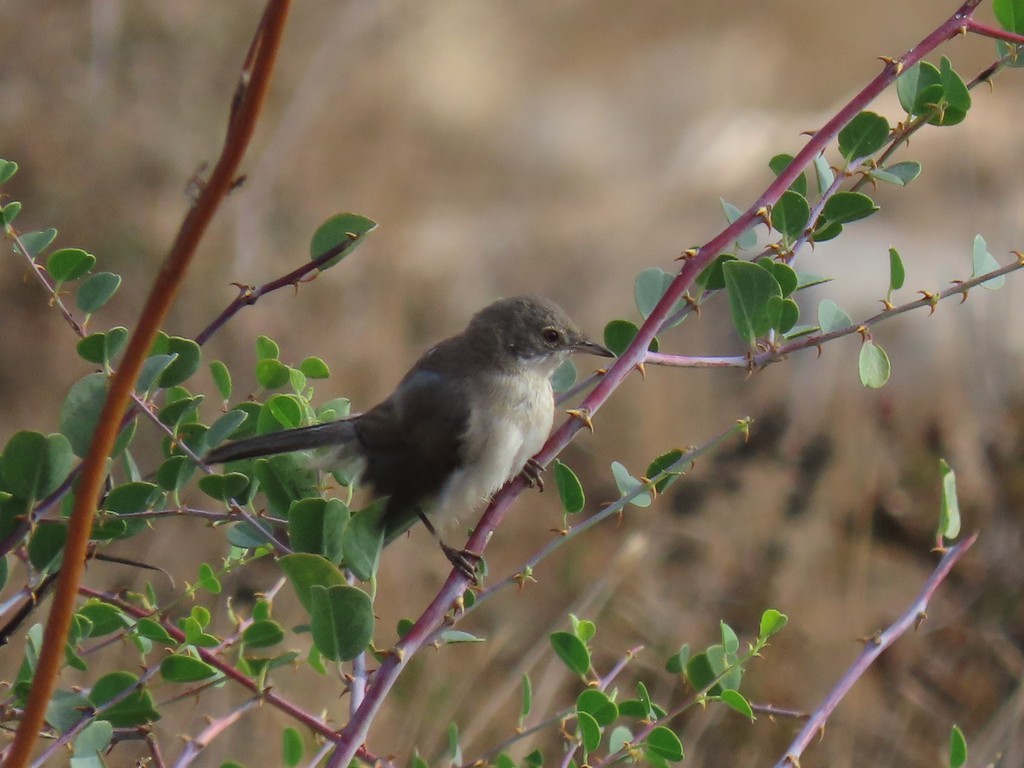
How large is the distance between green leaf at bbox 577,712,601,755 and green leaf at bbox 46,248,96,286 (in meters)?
1.05

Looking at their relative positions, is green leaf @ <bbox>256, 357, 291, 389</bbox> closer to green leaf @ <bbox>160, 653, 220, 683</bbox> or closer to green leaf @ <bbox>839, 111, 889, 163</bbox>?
green leaf @ <bbox>160, 653, 220, 683</bbox>

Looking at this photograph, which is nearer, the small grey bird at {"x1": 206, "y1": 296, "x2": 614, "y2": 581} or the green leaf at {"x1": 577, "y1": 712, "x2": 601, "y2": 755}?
the green leaf at {"x1": 577, "y1": 712, "x2": 601, "y2": 755}

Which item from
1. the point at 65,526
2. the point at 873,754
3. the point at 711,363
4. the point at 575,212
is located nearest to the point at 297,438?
the point at 65,526

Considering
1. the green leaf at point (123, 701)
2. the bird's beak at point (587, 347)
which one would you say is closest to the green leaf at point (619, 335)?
the bird's beak at point (587, 347)

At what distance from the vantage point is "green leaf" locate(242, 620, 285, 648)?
1633mm

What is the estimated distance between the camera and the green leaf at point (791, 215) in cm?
186

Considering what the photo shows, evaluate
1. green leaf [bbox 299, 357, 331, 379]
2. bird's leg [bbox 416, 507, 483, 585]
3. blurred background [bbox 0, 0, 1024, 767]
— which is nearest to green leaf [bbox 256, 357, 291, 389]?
green leaf [bbox 299, 357, 331, 379]

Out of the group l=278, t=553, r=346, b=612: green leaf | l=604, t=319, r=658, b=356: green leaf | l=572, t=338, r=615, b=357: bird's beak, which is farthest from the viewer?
l=572, t=338, r=615, b=357: bird's beak

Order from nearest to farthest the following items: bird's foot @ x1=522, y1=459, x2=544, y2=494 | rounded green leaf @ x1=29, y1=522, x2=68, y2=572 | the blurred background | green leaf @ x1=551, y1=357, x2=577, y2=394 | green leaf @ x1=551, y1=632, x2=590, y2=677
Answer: rounded green leaf @ x1=29, y1=522, x2=68, y2=572, green leaf @ x1=551, y1=632, x2=590, y2=677, bird's foot @ x1=522, y1=459, x2=544, y2=494, green leaf @ x1=551, y1=357, x2=577, y2=394, the blurred background

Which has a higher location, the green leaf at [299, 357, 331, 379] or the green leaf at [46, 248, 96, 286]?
the green leaf at [46, 248, 96, 286]

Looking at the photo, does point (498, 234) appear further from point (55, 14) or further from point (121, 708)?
point (121, 708)

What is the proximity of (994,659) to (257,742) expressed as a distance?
11.8 ft

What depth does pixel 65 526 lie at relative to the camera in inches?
62.5

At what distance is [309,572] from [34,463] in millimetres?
410
